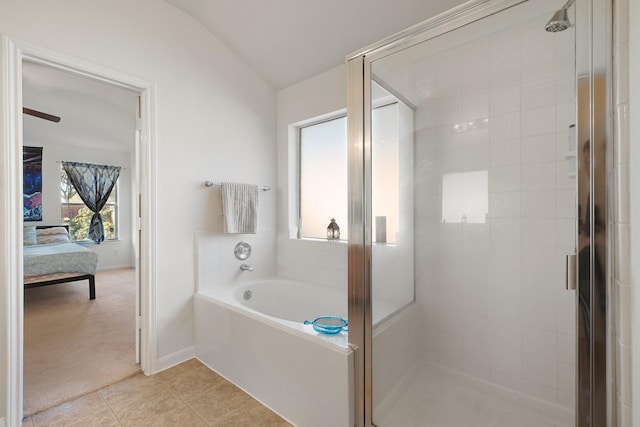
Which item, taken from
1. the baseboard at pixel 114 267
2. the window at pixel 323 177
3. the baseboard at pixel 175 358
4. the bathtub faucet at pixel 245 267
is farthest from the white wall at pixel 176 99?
the baseboard at pixel 114 267

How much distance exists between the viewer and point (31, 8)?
1634 mm

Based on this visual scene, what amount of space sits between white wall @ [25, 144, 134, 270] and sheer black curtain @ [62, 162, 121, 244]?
0.12 meters

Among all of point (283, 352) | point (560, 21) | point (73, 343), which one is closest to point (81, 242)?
point (73, 343)

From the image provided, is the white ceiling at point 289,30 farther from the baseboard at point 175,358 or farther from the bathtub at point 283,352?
the baseboard at point 175,358

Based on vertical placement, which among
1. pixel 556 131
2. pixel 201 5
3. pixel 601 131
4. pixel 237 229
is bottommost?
pixel 237 229

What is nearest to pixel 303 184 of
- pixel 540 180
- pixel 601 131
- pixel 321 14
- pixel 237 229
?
pixel 237 229

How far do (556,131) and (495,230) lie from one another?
0.58m

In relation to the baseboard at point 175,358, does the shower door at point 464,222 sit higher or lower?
higher

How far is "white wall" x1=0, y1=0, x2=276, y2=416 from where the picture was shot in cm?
179

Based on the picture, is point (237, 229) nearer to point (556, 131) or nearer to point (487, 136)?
point (487, 136)

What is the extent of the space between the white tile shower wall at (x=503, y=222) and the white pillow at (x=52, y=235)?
18.9ft

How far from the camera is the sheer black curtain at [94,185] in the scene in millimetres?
5562

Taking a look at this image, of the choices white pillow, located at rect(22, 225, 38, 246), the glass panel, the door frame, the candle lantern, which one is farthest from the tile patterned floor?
white pillow, located at rect(22, 225, 38, 246)

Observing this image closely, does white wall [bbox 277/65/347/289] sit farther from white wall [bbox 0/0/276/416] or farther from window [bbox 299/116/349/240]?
white wall [bbox 0/0/276/416]
